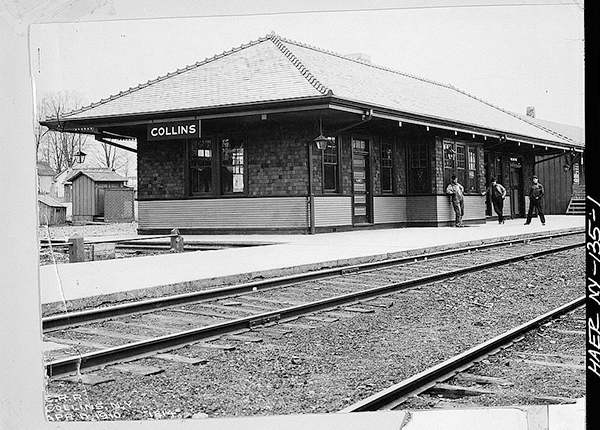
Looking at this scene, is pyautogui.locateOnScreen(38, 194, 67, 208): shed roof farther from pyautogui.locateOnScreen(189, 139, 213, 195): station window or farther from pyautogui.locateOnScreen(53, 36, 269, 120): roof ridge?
pyautogui.locateOnScreen(189, 139, 213, 195): station window

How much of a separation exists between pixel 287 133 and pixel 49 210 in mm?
3061

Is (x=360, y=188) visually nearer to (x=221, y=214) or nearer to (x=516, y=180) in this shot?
(x=221, y=214)

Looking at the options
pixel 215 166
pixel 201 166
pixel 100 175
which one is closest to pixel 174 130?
pixel 100 175


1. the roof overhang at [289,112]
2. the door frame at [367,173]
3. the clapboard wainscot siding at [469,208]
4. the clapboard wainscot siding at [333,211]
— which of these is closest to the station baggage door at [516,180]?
the roof overhang at [289,112]

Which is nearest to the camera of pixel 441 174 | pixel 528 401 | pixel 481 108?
pixel 528 401

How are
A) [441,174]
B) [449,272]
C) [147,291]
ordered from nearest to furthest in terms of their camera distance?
[147,291], [441,174], [449,272]

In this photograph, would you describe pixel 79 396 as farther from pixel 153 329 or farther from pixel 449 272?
pixel 449 272

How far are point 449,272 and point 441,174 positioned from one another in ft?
4.21

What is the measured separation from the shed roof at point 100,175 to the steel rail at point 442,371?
1.21 metres

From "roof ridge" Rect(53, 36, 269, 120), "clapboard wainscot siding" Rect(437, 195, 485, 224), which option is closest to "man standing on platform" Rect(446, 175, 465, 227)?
"clapboard wainscot siding" Rect(437, 195, 485, 224)

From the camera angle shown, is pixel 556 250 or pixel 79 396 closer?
pixel 79 396

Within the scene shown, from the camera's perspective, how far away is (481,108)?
8.87ft

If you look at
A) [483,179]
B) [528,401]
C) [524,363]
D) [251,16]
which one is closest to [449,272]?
[483,179]

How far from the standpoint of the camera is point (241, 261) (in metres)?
5.49
